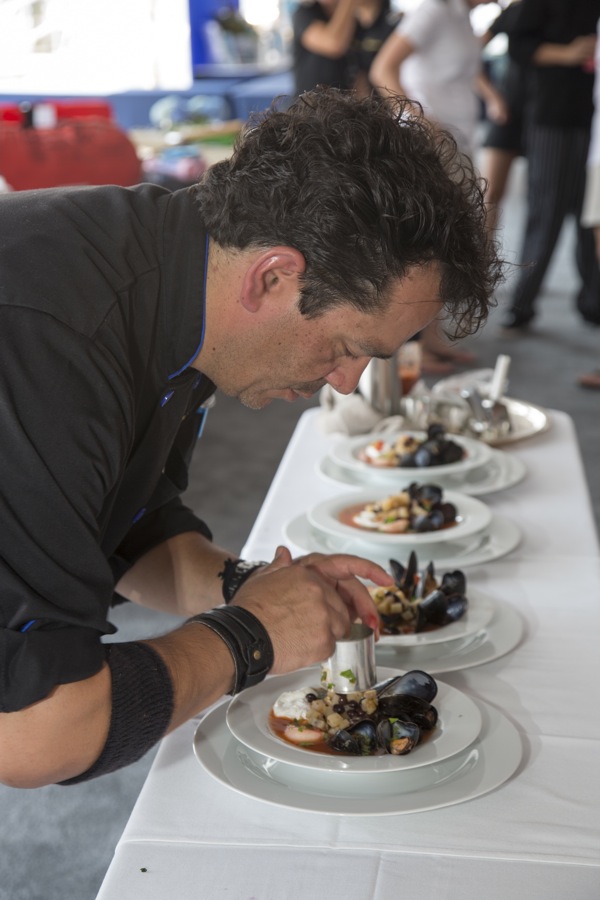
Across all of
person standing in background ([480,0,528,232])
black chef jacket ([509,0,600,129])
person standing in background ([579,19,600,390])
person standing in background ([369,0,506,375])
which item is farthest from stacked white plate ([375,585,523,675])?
person standing in background ([480,0,528,232])

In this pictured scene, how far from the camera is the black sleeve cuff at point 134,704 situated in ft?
2.79

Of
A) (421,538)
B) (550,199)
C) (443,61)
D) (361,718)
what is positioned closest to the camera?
(361,718)

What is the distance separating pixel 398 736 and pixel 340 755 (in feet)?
0.17

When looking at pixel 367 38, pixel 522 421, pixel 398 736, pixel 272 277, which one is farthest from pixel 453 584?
pixel 367 38

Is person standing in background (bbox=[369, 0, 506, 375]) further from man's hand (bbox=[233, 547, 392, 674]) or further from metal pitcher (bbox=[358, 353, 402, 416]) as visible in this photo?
man's hand (bbox=[233, 547, 392, 674])

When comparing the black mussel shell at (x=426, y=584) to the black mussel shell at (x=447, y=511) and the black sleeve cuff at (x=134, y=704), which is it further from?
the black sleeve cuff at (x=134, y=704)

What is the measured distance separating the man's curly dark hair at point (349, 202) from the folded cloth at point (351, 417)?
0.95 metres

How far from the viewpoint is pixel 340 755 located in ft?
2.89

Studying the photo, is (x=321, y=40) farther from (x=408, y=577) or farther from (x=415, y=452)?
(x=408, y=577)

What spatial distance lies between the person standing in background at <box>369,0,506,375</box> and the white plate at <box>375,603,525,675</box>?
109 inches

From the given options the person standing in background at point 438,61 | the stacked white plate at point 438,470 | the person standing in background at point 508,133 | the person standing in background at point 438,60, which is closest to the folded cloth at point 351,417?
the stacked white plate at point 438,470

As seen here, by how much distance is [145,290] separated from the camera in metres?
0.92

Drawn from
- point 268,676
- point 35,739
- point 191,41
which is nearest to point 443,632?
point 268,676

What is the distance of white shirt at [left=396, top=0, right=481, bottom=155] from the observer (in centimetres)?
387
